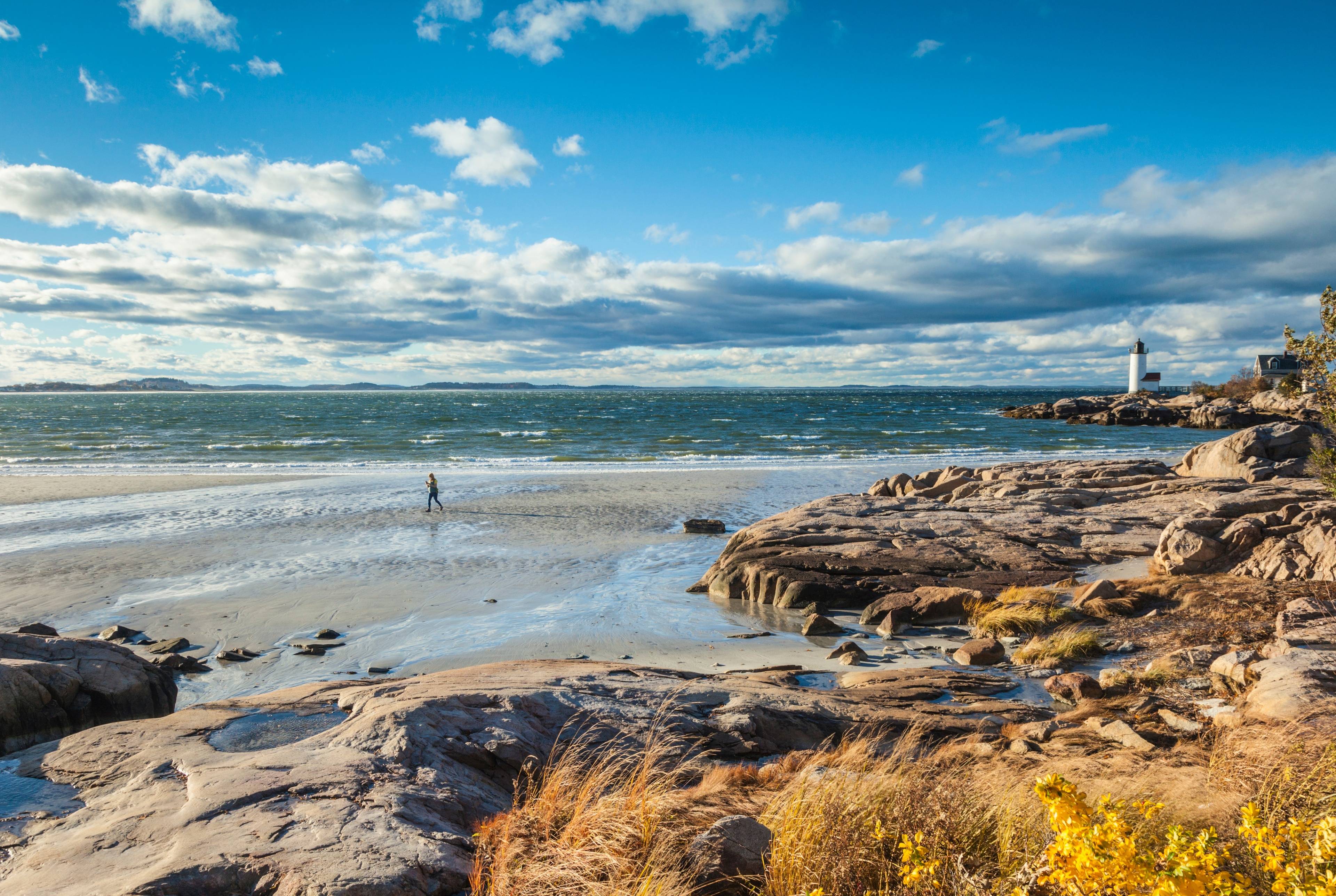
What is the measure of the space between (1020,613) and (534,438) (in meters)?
48.9

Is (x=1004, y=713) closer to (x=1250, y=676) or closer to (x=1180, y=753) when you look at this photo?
(x=1180, y=753)

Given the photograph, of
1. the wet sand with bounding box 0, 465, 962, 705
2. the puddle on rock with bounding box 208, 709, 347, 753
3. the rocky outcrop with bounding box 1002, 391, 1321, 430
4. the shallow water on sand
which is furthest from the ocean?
the puddle on rock with bounding box 208, 709, 347, 753

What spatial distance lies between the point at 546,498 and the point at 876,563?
1562 cm

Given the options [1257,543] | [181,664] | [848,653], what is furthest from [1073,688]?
[181,664]

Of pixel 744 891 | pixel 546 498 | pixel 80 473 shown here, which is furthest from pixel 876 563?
pixel 80 473

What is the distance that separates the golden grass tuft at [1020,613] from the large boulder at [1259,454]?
1460 centimetres

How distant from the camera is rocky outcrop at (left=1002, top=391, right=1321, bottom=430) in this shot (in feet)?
212

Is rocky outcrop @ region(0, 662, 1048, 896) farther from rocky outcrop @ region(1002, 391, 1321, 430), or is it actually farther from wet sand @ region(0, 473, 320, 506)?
rocky outcrop @ region(1002, 391, 1321, 430)

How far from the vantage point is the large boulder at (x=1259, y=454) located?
2133 cm

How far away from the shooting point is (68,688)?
7492 mm

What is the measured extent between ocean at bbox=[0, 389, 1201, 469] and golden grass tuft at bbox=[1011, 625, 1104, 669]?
3017 centimetres

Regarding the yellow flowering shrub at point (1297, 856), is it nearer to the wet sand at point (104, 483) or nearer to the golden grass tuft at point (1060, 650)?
the golden grass tuft at point (1060, 650)

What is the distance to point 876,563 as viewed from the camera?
46.5ft

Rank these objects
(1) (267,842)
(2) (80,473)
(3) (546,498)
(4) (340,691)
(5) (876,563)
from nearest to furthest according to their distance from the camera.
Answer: (1) (267,842)
(4) (340,691)
(5) (876,563)
(3) (546,498)
(2) (80,473)
